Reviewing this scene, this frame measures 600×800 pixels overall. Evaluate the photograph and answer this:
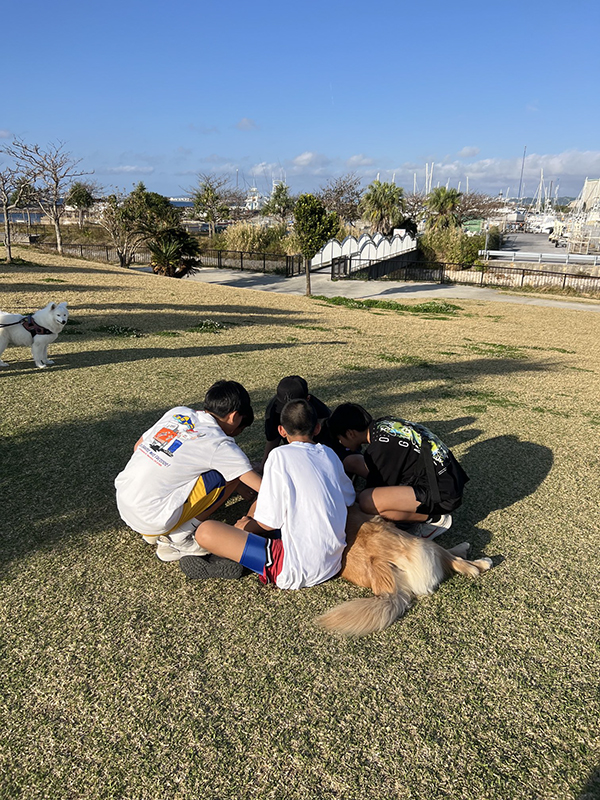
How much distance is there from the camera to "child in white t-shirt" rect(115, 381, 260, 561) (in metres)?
2.82

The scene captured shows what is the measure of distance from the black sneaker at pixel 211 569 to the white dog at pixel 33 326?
440 centimetres

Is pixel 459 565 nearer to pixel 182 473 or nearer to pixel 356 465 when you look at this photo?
pixel 356 465

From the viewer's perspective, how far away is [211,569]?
2.88m

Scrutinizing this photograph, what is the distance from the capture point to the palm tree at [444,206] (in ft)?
154

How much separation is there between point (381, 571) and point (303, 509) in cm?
53

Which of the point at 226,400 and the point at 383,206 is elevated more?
the point at 383,206

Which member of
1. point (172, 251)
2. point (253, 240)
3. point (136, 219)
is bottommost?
point (172, 251)

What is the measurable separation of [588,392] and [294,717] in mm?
6647

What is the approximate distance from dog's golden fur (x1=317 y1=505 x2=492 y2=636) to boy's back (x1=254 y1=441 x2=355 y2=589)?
143 millimetres

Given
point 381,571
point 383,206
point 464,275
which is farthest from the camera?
point 383,206

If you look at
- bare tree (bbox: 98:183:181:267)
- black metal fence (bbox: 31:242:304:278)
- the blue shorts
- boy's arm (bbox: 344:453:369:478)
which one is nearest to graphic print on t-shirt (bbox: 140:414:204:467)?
the blue shorts

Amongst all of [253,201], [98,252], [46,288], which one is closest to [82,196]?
[98,252]

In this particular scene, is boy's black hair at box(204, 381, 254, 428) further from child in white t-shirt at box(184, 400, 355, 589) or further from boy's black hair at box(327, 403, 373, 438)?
boy's black hair at box(327, 403, 373, 438)

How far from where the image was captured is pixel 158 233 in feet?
83.3
